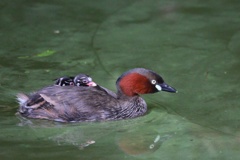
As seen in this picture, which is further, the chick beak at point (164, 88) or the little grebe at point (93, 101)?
the chick beak at point (164, 88)

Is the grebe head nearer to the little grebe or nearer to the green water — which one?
the little grebe

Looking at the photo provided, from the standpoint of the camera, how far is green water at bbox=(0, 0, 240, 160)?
7.25 meters

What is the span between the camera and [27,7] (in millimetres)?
11562

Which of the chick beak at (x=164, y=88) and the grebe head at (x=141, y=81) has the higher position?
the grebe head at (x=141, y=81)

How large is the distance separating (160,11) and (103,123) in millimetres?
3948

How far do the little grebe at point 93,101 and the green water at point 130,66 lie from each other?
108 millimetres

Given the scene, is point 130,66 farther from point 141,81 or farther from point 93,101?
point 93,101

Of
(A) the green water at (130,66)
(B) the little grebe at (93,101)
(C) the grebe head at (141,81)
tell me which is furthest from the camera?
(C) the grebe head at (141,81)

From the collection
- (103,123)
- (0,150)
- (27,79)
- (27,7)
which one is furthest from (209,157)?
(27,7)

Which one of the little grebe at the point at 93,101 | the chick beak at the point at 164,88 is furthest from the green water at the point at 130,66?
the chick beak at the point at 164,88

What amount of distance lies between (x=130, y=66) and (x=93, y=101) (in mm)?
1640

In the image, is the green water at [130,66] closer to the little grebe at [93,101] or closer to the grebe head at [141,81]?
the little grebe at [93,101]

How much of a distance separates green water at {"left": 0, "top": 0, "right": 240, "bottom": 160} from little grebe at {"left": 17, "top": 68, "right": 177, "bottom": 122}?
0.11m

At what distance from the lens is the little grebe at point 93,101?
7.85m
